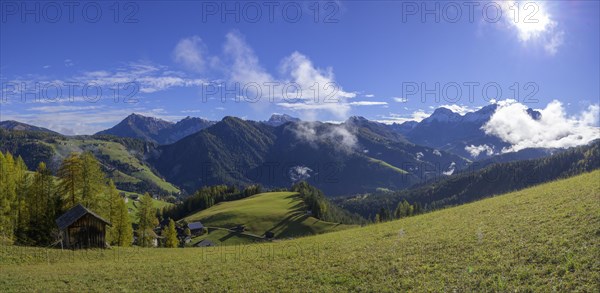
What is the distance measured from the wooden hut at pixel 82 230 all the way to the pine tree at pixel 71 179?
9915 millimetres

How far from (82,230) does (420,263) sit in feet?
143

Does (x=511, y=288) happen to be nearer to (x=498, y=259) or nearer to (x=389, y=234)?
(x=498, y=259)

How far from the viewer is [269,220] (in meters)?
135

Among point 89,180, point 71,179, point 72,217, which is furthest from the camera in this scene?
point 89,180

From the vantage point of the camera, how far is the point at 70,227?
46062 millimetres

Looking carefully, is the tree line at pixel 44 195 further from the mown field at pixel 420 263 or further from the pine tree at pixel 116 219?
the mown field at pixel 420 263

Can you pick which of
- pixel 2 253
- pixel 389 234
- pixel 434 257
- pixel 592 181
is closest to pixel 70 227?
pixel 2 253

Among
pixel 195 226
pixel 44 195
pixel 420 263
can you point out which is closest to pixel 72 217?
pixel 44 195

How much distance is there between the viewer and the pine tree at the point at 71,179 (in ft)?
182

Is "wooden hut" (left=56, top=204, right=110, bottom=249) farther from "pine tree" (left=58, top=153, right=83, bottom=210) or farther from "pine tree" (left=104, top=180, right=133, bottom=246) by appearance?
"pine tree" (left=104, top=180, right=133, bottom=246)

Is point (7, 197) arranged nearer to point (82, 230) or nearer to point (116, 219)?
point (116, 219)

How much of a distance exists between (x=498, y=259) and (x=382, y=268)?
22.1 ft

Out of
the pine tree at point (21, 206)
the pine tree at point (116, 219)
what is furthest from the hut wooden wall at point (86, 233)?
the pine tree at point (116, 219)

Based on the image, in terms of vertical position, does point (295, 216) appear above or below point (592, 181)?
below
